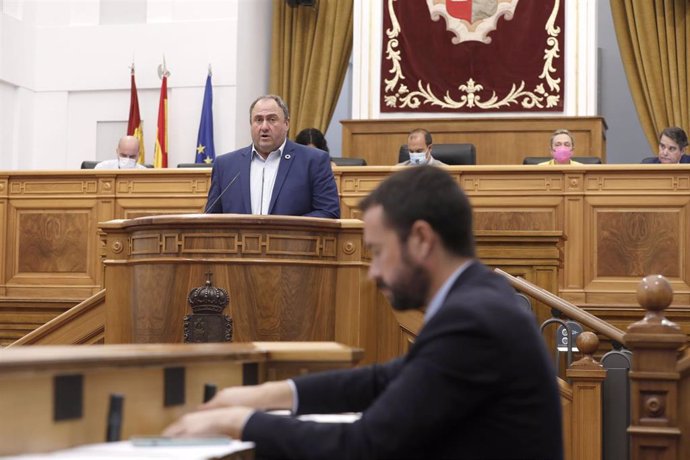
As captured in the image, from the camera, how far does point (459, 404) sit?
197 cm

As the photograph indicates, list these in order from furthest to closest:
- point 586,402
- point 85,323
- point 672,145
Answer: point 672,145
point 85,323
point 586,402

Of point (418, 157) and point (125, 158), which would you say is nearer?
point (418, 157)

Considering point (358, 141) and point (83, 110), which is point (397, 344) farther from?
point (83, 110)

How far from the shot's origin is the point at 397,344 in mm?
5480

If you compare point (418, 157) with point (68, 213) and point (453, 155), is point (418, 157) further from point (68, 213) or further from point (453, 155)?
point (68, 213)

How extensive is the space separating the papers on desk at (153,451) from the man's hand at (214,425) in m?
0.02

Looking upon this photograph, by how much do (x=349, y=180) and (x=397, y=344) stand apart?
3.58m

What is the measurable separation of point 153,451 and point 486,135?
9.70 metres

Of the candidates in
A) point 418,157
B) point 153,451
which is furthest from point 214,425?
point 418,157

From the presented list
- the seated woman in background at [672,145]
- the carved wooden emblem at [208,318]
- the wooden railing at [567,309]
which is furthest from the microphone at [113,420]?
the seated woman in background at [672,145]

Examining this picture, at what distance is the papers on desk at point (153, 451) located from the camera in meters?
1.86

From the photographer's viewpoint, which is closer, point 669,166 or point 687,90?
point 669,166

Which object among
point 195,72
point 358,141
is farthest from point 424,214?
point 195,72

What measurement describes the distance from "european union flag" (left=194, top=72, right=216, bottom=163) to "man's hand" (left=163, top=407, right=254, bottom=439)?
987cm
